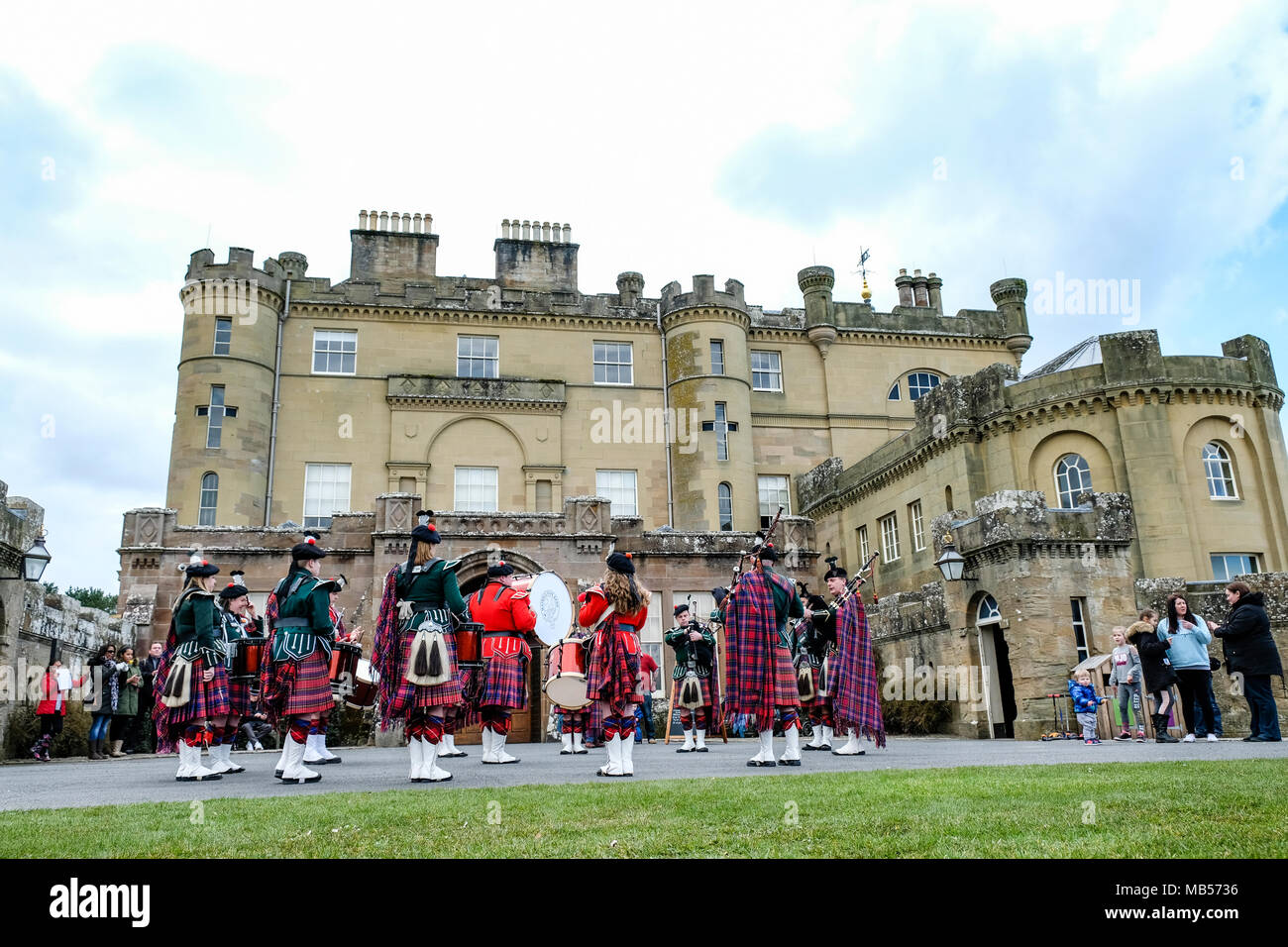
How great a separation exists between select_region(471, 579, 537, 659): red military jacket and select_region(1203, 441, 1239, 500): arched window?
19023 millimetres

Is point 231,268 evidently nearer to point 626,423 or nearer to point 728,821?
point 626,423

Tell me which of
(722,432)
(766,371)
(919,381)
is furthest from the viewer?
(919,381)

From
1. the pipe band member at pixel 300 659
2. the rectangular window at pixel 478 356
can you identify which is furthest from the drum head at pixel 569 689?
the rectangular window at pixel 478 356

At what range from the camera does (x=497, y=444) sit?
32750 mm

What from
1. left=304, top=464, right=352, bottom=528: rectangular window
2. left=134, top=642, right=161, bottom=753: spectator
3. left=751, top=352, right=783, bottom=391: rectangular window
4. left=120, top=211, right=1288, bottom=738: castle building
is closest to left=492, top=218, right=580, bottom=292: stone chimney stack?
left=120, top=211, right=1288, bottom=738: castle building

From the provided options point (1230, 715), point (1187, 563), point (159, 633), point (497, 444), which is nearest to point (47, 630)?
point (159, 633)

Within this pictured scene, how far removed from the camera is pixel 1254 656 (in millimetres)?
13094

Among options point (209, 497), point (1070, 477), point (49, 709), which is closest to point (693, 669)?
point (49, 709)

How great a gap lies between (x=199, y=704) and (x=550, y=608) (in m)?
4.23

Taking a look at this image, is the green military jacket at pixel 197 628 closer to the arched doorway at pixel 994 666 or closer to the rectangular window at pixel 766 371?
the arched doorway at pixel 994 666

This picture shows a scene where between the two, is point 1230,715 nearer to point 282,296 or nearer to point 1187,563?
point 1187,563

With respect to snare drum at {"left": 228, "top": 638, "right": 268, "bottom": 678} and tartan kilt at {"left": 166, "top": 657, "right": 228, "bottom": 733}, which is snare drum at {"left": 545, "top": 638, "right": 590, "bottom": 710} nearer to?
snare drum at {"left": 228, "top": 638, "right": 268, "bottom": 678}
